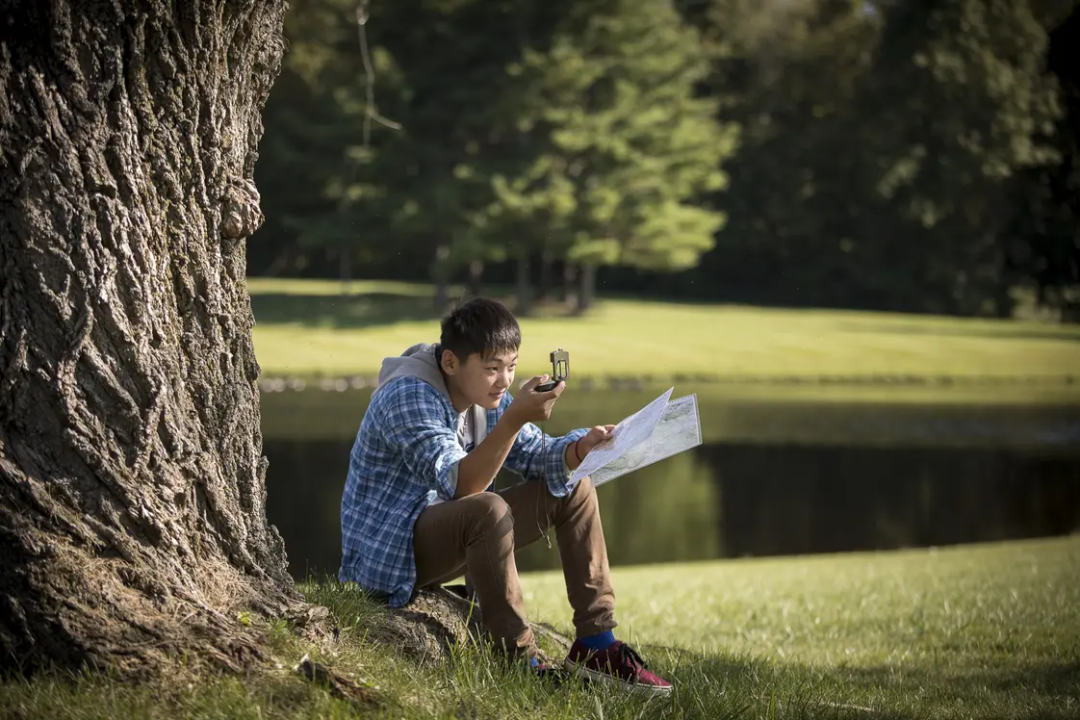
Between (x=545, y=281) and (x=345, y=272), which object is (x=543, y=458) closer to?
(x=545, y=281)

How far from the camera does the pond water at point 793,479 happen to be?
10.7 m

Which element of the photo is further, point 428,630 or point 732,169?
point 732,169

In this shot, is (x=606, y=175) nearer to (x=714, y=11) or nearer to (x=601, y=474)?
(x=714, y=11)

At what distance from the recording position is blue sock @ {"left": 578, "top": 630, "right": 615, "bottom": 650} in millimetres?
3164

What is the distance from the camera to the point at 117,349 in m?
2.67

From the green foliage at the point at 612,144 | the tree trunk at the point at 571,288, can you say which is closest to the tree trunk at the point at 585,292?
the tree trunk at the point at 571,288

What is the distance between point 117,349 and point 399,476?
3.15 ft

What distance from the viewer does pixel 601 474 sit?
339 cm

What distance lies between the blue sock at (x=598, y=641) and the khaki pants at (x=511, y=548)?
0.02 m

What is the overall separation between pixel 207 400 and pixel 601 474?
1.11 m

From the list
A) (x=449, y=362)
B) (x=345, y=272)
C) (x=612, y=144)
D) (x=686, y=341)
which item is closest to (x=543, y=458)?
(x=449, y=362)

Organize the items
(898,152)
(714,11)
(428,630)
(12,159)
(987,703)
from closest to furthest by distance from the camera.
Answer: (12,159) → (428,630) → (987,703) → (898,152) → (714,11)

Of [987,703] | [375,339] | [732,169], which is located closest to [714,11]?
[732,169]

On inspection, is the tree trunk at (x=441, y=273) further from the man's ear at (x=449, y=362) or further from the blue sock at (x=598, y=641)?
the blue sock at (x=598, y=641)
